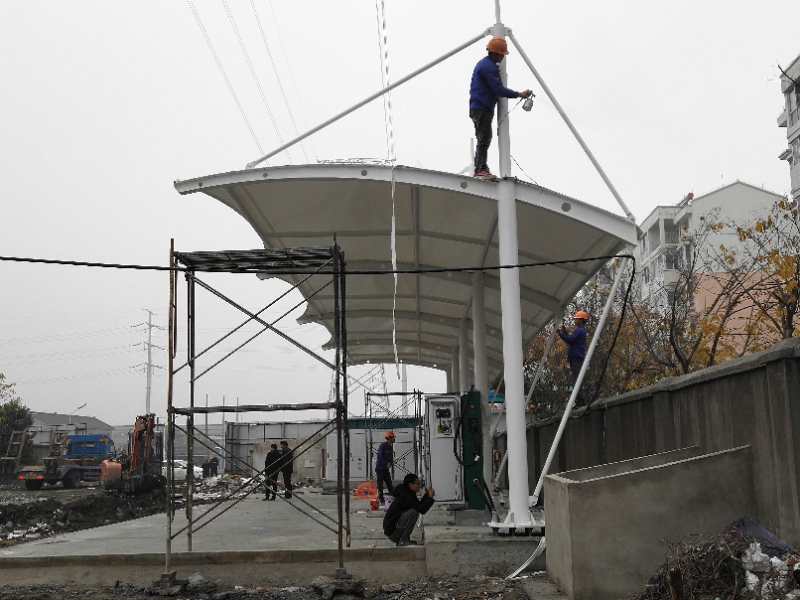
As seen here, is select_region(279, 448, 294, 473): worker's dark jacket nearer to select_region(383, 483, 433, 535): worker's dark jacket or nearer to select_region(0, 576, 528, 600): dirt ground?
select_region(383, 483, 433, 535): worker's dark jacket

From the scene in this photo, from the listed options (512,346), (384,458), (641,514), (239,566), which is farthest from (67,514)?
(641,514)

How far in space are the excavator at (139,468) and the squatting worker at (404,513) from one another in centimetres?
2012

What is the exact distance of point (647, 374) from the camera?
2623 centimetres

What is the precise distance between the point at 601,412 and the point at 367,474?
17406mm

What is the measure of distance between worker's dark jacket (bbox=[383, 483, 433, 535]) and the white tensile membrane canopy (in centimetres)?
383

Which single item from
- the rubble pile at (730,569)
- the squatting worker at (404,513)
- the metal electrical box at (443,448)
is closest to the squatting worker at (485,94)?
the squatting worker at (404,513)

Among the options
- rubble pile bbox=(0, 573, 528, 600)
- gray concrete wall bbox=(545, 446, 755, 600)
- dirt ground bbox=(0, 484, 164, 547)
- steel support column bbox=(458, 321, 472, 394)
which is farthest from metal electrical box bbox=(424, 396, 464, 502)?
dirt ground bbox=(0, 484, 164, 547)

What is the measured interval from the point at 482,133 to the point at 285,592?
629 centimetres

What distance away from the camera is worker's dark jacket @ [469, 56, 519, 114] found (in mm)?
11438

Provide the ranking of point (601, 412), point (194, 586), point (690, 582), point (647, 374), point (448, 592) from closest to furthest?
1. point (690, 582)
2. point (448, 592)
3. point (194, 586)
4. point (601, 412)
5. point (647, 374)

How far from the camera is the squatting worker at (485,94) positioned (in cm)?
1145

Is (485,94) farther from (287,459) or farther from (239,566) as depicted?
(287,459)

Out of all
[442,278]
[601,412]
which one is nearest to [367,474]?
[442,278]

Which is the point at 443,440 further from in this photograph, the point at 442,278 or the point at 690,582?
the point at 690,582
